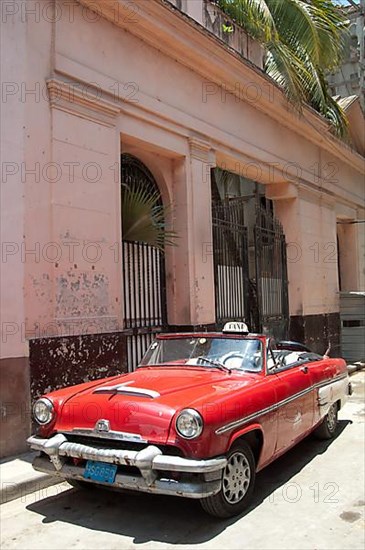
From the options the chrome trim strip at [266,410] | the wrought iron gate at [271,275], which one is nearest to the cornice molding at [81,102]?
the chrome trim strip at [266,410]

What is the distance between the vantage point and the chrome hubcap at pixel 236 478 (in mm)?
4262

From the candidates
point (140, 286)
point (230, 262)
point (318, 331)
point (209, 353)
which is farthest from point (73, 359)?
point (318, 331)

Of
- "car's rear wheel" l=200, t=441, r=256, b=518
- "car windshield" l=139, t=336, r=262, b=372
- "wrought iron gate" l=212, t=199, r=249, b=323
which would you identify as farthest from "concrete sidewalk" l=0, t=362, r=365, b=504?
"wrought iron gate" l=212, t=199, r=249, b=323

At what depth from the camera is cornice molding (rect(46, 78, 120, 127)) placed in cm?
684

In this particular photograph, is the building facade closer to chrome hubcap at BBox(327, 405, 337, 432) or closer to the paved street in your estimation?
the paved street

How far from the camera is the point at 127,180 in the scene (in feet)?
29.4

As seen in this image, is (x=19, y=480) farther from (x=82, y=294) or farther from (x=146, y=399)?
(x=82, y=294)

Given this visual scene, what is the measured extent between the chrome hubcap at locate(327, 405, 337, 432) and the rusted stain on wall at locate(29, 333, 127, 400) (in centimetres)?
281

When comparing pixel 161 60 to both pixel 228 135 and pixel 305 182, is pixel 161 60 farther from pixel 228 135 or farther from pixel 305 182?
pixel 305 182

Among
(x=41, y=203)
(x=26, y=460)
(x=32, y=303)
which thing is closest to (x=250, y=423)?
(x=26, y=460)

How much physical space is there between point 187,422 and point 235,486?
2.63ft

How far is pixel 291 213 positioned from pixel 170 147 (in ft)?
17.3

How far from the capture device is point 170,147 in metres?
9.01

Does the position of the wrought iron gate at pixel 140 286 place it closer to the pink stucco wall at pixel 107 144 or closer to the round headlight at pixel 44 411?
the pink stucco wall at pixel 107 144
